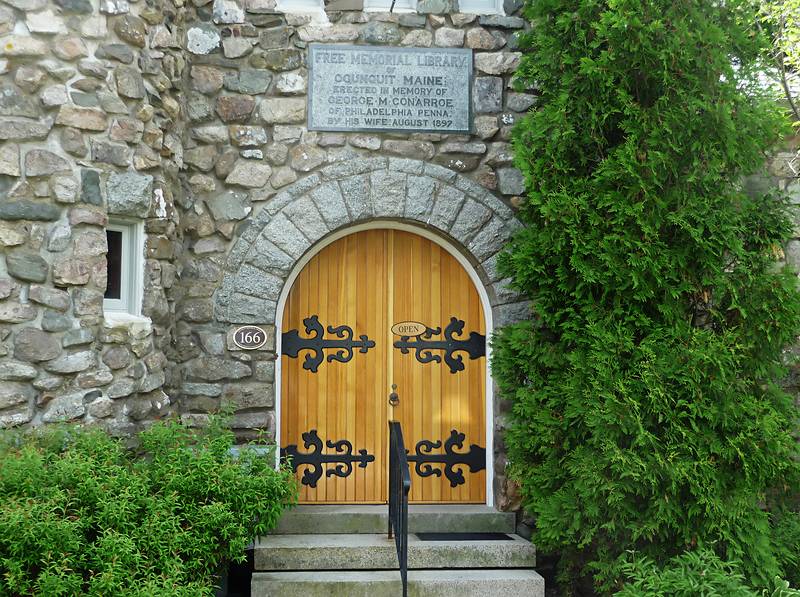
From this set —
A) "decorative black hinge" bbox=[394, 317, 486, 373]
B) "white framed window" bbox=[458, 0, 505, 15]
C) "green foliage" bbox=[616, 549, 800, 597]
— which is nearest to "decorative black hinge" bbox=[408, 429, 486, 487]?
"decorative black hinge" bbox=[394, 317, 486, 373]

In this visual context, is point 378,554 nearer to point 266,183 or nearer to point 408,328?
point 408,328

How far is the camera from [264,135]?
17.3 ft

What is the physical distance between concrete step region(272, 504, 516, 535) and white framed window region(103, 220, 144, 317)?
167 centimetres

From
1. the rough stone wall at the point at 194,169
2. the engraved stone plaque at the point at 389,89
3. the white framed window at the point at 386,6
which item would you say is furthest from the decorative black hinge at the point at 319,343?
the white framed window at the point at 386,6

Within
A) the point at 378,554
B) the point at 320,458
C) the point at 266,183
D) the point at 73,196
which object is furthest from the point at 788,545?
the point at 73,196

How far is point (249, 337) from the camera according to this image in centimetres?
520

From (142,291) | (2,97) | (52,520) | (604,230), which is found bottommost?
(52,520)

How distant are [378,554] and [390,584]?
0.26 meters

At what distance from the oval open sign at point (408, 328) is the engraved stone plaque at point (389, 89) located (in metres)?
1.33

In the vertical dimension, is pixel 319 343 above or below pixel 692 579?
above

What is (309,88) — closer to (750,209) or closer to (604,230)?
(604,230)

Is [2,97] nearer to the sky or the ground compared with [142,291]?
nearer to the sky

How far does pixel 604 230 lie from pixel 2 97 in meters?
3.33

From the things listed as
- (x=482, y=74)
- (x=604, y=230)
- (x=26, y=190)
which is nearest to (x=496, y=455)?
(x=604, y=230)
